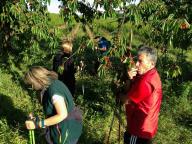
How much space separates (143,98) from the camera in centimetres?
446

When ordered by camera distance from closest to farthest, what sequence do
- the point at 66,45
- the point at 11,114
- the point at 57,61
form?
the point at 66,45 < the point at 57,61 < the point at 11,114

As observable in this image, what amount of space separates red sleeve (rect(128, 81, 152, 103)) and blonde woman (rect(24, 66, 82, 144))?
0.61m

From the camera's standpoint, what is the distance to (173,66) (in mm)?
5176

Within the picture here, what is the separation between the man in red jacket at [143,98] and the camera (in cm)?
442

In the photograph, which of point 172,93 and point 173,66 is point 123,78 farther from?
point 172,93

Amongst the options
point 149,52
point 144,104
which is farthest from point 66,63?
point 149,52

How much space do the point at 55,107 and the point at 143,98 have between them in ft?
3.23

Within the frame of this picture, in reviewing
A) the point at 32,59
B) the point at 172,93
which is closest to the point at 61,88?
the point at 172,93

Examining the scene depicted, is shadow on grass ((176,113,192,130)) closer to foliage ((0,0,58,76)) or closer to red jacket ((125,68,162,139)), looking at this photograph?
foliage ((0,0,58,76))

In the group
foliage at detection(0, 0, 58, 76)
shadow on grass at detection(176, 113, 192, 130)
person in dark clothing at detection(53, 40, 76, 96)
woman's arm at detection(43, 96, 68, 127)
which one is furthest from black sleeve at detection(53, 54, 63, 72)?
woman's arm at detection(43, 96, 68, 127)

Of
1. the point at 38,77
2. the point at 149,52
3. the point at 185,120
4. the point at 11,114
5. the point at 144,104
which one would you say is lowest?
the point at 185,120

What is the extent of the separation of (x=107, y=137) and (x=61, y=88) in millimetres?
2926

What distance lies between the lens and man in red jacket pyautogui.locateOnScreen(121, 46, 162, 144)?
442cm

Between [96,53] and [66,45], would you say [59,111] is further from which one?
[66,45]
